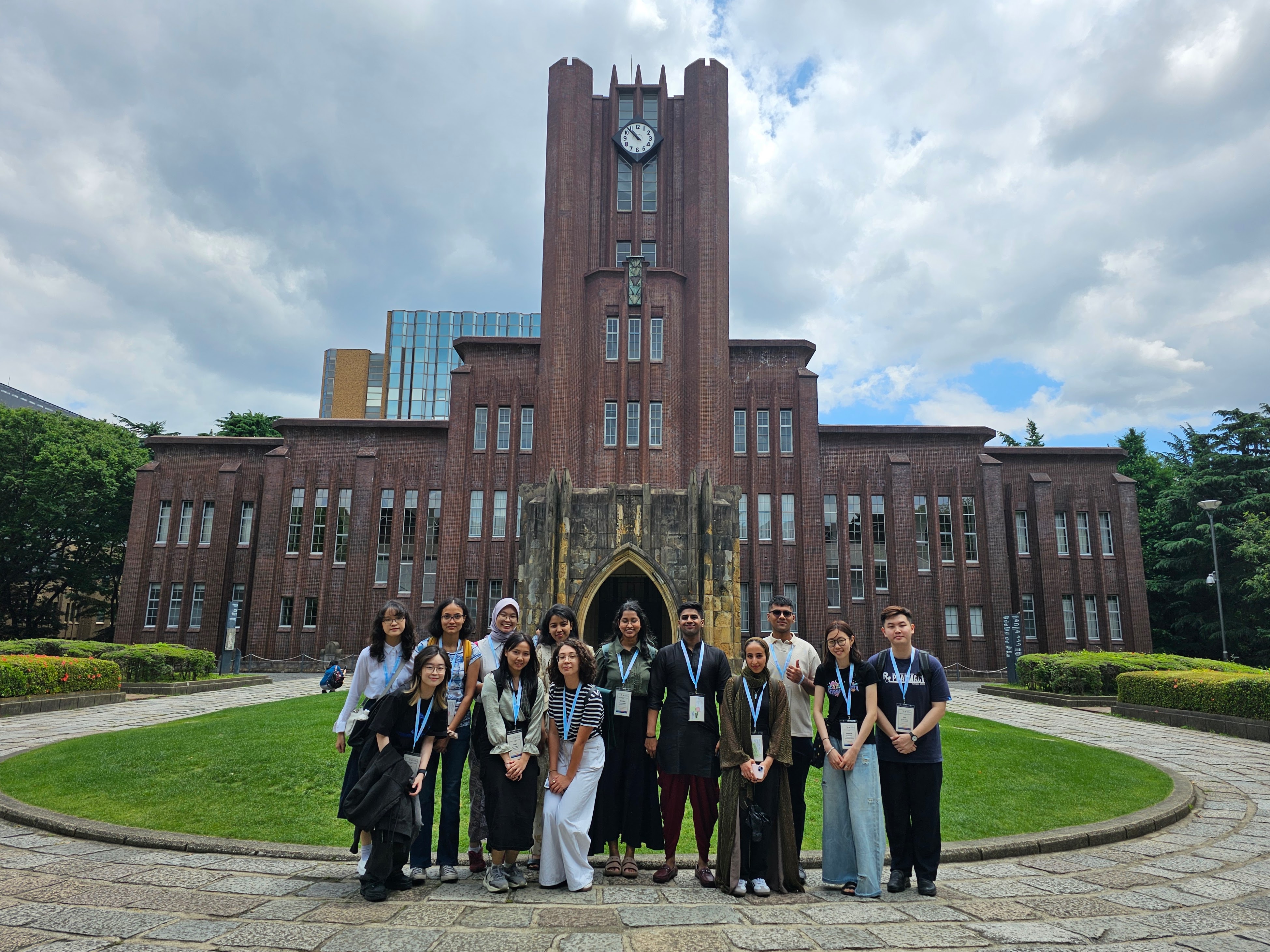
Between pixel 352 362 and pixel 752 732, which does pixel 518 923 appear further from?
pixel 352 362

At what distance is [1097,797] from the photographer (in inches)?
327

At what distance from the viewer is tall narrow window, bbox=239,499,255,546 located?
107 ft

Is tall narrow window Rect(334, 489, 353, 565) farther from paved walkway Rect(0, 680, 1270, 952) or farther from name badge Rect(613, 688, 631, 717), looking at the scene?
name badge Rect(613, 688, 631, 717)

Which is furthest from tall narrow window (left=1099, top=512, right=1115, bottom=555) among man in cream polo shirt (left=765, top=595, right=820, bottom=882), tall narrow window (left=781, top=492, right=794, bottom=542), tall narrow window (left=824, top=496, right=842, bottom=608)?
man in cream polo shirt (left=765, top=595, right=820, bottom=882)

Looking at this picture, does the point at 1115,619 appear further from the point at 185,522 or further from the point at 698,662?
the point at 185,522

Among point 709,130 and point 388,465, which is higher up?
point 709,130

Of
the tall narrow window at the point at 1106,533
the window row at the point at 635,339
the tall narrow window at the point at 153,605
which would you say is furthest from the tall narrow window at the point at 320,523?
the tall narrow window at the point at 1106,533

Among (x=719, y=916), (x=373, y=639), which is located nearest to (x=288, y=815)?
(x=373, y=639)

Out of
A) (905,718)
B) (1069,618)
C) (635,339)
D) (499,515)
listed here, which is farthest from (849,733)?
(1069,618)

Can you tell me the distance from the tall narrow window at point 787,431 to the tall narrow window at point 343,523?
61.1 ft

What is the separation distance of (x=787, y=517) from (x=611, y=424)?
8627mm

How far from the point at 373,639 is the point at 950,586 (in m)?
29.6

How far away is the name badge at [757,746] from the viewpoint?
543cm

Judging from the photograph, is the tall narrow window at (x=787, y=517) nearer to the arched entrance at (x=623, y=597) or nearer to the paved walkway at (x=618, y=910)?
the arched entrance at (x=623, y=597)
